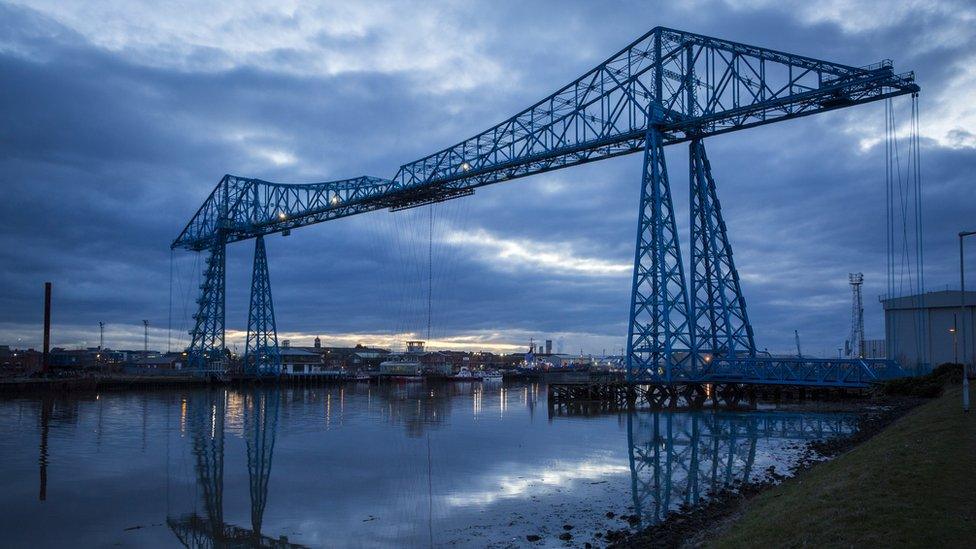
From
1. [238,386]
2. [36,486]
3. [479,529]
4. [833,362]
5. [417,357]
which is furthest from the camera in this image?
[417,357]

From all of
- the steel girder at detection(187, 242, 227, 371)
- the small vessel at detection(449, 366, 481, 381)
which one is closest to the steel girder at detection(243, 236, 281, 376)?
the steel girder at detection(187, 242, 227, 371)

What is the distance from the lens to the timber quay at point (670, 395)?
160 ft

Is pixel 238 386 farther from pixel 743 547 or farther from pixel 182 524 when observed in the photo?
pixel 743 547

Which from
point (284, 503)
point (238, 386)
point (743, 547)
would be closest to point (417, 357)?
point (238, 386)

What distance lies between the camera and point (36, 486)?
20375 mm

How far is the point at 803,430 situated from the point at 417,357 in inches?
4464

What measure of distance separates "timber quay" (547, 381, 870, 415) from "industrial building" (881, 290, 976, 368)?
10.3m

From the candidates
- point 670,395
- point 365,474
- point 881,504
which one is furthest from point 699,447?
point 670,395

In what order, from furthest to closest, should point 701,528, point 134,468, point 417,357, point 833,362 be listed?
1. point 417,357
2. point 833,362
3. point 134,468
4. point 701,528

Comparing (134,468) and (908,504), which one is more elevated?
(908,504)

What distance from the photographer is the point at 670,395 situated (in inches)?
2008

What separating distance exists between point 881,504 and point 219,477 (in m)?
19.4

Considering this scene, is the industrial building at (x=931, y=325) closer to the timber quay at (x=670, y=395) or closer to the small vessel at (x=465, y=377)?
the timber quay at (x=670, y=395)

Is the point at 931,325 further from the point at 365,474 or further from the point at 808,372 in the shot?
the point at 365,474
